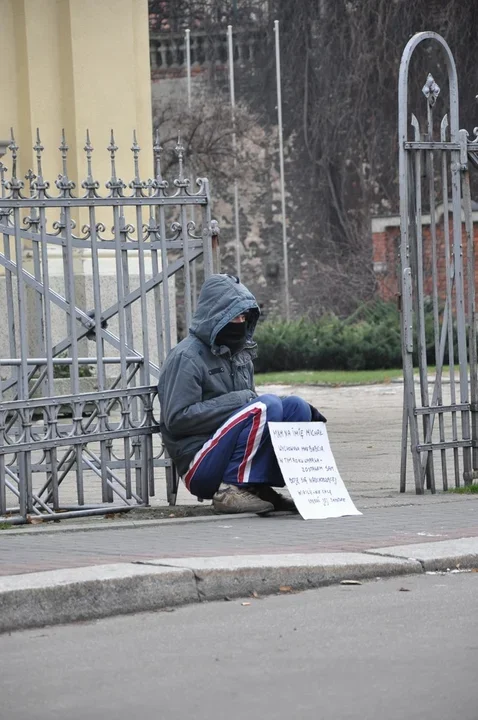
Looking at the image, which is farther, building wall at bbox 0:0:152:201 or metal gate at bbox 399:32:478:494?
building wall at bbox 0:0:152:201

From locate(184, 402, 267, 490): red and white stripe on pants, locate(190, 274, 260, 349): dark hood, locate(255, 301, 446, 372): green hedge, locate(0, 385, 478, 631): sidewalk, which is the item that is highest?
locate(190, 274, 260, 349): dark hood

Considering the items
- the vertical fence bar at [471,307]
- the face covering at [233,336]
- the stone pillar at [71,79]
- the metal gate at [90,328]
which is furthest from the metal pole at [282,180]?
the face covering at [233,336]

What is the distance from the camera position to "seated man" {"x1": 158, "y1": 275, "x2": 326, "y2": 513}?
845 centimetres

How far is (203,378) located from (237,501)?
0.71 meters

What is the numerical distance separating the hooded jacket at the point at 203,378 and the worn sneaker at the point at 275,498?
0.44 metres

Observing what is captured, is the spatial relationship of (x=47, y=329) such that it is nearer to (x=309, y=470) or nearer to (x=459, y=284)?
(x=309, y=470)

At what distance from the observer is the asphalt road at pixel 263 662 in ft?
14.6

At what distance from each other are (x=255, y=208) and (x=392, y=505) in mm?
28899

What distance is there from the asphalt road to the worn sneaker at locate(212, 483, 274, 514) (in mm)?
2167

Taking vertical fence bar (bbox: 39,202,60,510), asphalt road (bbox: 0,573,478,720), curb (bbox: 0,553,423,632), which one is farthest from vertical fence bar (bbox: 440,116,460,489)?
asphalt road (bbox: 0,573,478,720)

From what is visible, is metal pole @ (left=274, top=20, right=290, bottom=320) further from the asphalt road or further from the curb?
the asphalt road

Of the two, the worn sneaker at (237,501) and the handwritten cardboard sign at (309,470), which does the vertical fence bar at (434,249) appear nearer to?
the handwritten cardboard sign at (309,470)

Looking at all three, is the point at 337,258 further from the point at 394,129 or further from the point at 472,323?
the point at 472,323

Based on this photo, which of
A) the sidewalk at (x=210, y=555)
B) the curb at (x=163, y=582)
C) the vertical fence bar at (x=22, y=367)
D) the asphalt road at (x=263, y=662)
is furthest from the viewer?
the vertical fence bar at (x=22, y=367)
